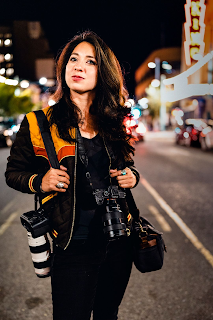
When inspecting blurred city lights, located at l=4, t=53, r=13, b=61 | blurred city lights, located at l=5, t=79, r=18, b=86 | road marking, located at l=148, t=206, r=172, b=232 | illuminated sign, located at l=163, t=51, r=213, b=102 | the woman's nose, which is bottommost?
road marking, located at l=148, t=206, r=172, b=232

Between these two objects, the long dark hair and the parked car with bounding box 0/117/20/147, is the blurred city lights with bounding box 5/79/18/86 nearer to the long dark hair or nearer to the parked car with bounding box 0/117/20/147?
the long dark hair

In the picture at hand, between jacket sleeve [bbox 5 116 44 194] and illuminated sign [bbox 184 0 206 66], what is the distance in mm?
932

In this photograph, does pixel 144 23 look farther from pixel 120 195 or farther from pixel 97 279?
pixel 97 279

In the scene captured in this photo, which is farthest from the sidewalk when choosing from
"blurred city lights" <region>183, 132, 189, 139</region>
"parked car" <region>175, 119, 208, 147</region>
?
"blurred city lights" <region>183, 132, 189, 139</region>

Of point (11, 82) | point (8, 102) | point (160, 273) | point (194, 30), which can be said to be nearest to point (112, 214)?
point (11, 82)

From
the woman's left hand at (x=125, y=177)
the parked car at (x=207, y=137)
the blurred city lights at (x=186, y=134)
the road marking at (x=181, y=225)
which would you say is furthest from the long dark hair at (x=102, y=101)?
the blurred city lights at (x=186, y=134)

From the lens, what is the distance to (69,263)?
74.0 inches

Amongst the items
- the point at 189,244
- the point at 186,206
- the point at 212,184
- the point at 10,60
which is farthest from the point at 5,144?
the point at 10,60

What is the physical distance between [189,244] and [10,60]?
3.50 m

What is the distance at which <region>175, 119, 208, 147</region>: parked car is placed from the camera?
69.3ft

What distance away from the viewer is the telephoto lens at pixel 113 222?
182cm

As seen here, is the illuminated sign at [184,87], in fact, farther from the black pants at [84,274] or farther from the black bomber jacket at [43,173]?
the black pants at [84,274]

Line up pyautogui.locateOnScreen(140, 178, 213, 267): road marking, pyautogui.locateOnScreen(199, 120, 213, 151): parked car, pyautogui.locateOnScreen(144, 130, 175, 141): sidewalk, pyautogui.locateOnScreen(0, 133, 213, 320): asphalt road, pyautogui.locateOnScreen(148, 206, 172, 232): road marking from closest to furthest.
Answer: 1. pyautogui.locateOnScreen(0, 133, 213, 320): asphalt road
2. pyautogui.locateOnScreen(140, 178, 213, 267): road marking
3. pyautogui.locateOnScreen(148, 206, 172, 232): road marking
4. pyautogui.locateOnScreen(199, 120, 213, 151): parked car
5. pyautogui.locateOnScreen(144, 130, 175, 141): sidewalk

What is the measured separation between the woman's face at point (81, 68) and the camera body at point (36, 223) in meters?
0.71
